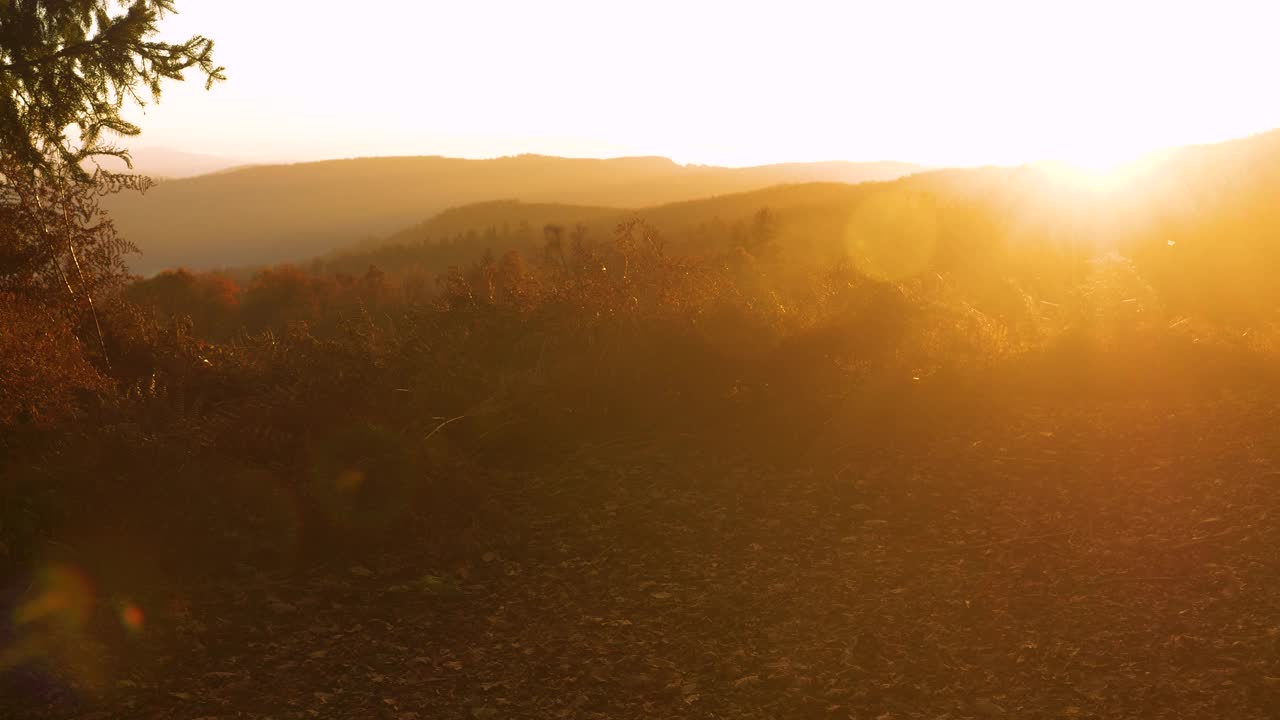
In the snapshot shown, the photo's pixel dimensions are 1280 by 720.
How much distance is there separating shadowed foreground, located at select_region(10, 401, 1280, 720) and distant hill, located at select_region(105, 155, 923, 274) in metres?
98.5

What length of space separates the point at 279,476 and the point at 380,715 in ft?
8.49

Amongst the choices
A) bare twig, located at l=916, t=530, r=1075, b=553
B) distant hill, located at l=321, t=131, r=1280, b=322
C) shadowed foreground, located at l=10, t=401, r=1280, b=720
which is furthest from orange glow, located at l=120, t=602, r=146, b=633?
distant hill, located at l=321, t=131, r=1280, b=322

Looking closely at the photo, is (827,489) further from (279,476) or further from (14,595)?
(14,595)

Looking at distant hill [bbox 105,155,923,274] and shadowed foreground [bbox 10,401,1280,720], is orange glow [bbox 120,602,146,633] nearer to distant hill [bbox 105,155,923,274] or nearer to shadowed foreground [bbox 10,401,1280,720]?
shadowed foreground [bbox 10,401,1280,720]

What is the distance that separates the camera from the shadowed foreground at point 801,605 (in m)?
4.12

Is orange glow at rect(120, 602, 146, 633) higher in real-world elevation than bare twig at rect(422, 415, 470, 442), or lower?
lower

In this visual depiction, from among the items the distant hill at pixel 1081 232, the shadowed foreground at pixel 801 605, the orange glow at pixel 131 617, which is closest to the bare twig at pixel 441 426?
the shadowed foreground at pixel 801 605

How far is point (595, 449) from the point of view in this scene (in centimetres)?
728

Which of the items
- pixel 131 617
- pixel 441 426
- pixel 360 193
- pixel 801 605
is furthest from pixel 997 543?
pixel 360 193

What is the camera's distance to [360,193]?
134375mm

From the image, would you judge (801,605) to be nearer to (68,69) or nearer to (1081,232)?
(68,69)

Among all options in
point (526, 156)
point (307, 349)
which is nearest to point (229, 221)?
point (526, 156)

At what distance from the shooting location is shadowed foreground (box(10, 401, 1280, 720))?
4117 mm

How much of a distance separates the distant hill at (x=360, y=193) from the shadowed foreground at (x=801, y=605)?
98524 mm
